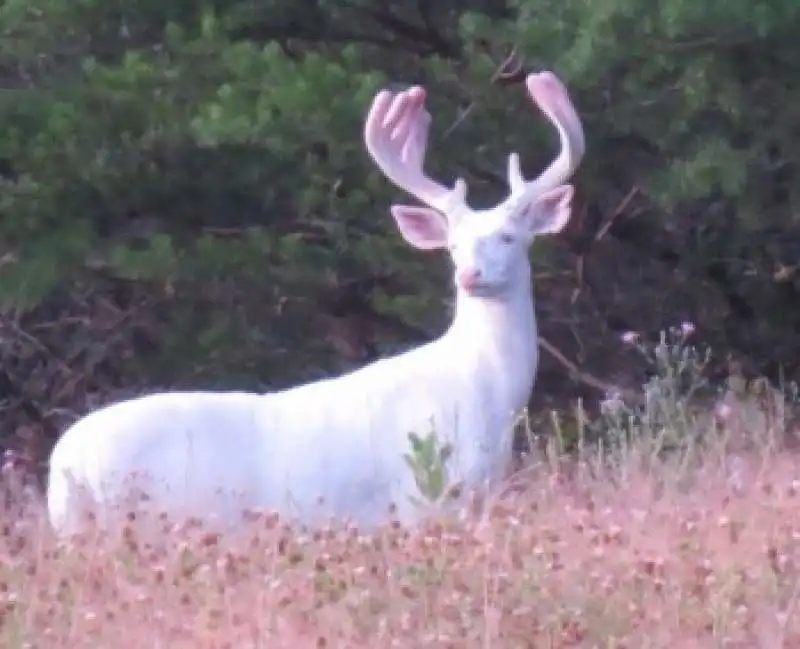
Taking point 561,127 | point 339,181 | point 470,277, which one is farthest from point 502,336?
point 339,181

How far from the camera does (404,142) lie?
25.4 ft

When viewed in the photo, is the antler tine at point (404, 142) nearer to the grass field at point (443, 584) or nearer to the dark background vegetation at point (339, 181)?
the dark background vegetation at point (339, 181)

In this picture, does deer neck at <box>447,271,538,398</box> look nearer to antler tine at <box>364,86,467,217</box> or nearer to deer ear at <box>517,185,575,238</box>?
deer ear at <box>517,185,575,238</box>

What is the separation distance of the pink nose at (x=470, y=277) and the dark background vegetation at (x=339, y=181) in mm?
1428

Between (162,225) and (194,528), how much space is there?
4730 millimetres

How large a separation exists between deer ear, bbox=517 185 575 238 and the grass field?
5.73 ft

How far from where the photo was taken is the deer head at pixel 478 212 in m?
7.09

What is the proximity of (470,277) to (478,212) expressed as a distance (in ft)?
1.40

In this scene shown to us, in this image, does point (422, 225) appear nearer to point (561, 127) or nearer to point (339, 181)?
point (561, 127)

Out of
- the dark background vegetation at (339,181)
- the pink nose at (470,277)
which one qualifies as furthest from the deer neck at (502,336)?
the dark background vegetation at (339,181)

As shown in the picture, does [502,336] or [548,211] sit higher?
[548,211]

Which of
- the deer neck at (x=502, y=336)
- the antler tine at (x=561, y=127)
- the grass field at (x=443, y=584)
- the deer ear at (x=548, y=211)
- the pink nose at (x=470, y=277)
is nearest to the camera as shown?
the grass field at (x=443, y=584)

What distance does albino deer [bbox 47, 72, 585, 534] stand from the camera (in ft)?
21.9

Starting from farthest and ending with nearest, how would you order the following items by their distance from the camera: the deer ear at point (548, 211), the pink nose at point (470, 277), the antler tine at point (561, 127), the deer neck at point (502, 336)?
1. the antler tine at point (561, 127)
2. the deer ear at point (548, 211)
3. the deer neck at point (502, 336)
4. the pink nose at point (470, 277)
